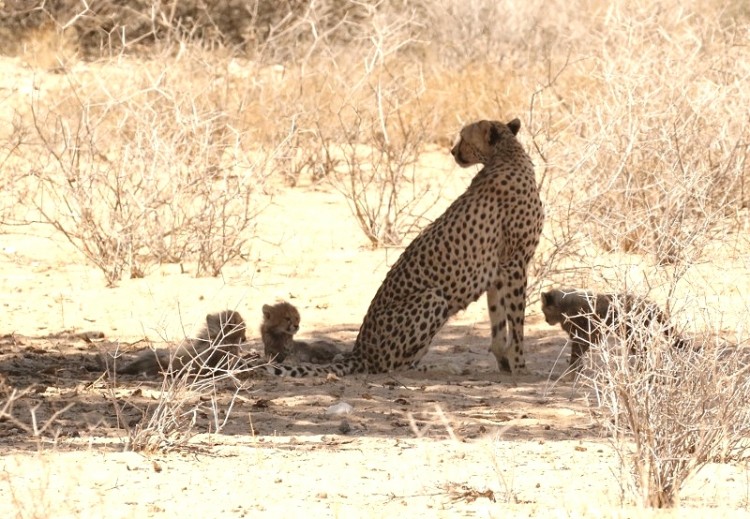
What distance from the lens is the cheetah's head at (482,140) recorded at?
7777 millimetres

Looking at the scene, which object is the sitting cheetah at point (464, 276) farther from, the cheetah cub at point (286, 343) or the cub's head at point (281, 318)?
the cub's head at point (281, 318)

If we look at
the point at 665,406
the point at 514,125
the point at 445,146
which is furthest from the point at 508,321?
the point at 445,146

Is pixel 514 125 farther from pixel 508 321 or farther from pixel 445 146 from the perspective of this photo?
pixel 445 146

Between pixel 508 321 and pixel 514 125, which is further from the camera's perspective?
pixel 514 125

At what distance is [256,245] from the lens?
412 inches

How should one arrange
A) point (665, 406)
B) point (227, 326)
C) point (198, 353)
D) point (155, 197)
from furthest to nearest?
point (155, 197) < point (227, 326) < point (198, 353) < point (665, 406)

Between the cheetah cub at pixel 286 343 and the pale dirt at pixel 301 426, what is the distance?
439 millimetres

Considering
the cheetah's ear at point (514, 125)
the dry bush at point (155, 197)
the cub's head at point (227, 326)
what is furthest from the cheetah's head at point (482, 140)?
the dry bush at point (155, 197)

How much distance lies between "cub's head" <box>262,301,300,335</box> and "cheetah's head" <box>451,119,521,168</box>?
1342mm

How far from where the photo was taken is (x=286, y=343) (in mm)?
7570

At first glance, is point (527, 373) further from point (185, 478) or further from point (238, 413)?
point (185, 478)

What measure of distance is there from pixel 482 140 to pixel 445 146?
250 inches

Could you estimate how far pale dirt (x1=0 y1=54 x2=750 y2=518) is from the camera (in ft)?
15.2

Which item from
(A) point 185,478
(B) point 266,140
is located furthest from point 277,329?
(B) point 266,140
